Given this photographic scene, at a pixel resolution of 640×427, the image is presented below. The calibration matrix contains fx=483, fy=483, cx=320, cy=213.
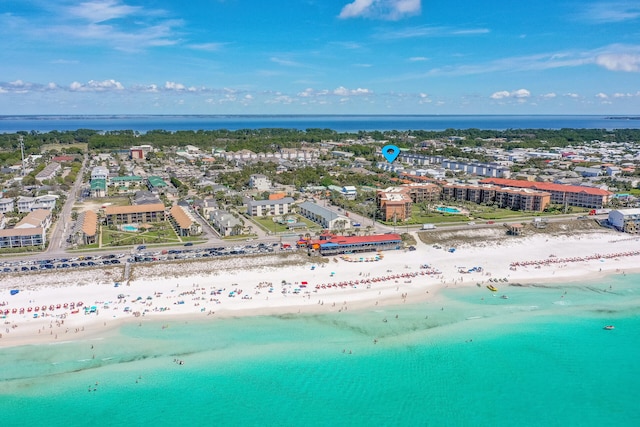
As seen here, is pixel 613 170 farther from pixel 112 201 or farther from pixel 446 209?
pixel 112 201

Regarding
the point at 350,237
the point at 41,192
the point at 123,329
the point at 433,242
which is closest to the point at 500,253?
the point at 433,242

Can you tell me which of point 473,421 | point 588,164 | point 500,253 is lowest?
point 473,421

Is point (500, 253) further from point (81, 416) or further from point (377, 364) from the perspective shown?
point (81, 416)

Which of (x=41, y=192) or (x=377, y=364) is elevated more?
(x=41, y=192)

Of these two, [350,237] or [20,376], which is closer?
[20,376]

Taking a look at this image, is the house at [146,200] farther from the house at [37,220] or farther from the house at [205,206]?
the house at [37,220]

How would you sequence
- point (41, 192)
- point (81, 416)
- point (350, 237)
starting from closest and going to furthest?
point (81, 416), point (350, 237), point (41, 192)

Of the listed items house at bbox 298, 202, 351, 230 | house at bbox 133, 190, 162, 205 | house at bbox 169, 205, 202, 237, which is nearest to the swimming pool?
house at bbox 298, 202, 351, 230
